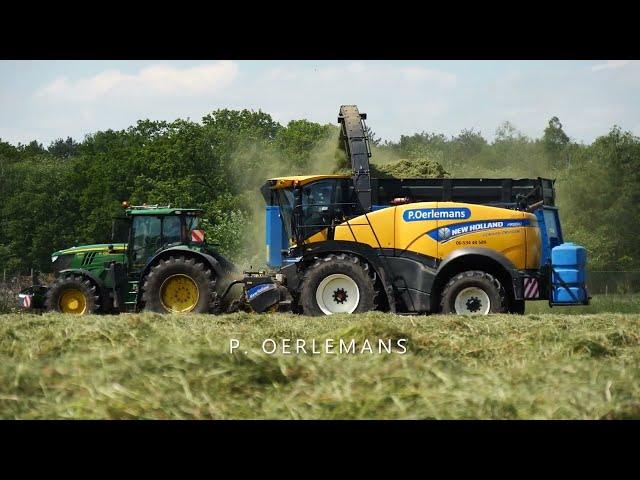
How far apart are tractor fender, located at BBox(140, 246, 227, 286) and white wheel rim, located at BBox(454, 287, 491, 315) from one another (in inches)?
162

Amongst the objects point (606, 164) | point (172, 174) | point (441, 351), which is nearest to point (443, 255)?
point (441, 351)

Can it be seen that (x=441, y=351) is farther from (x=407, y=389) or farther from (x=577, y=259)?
(x=577, y=259)

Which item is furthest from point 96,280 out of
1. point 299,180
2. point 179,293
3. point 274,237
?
point 299,180

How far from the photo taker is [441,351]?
916 cm

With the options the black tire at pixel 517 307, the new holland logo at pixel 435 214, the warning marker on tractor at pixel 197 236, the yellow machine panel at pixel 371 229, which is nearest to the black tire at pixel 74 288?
the warning marker on tractor at pixel 197 236

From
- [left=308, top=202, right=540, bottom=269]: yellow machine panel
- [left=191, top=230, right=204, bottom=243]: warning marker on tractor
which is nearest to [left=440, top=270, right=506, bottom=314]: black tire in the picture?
[left=308, top=202, right=540, bottom=269]: yellow machine panel

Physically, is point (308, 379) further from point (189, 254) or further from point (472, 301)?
point (189, 254)

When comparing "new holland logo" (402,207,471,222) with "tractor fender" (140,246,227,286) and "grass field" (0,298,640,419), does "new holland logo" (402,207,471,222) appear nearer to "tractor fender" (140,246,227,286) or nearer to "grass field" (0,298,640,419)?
"tractor fender" (140,246,227,286)

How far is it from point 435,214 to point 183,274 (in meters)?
4.43

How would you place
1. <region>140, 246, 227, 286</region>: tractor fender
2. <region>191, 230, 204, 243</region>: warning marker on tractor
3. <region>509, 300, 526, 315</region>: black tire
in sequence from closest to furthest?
<region>509, 300, 526, 315</region>: black tire < <region>140, 246, 227, 286</region>: tractor fender < <region>191, 230, 204, 243</region>: warning marker on tractor

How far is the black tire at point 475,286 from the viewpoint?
13602 millimetres

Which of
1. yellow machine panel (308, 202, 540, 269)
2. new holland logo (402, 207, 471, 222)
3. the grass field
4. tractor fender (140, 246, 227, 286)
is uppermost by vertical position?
new holland logo (402, 207, 471, 222)

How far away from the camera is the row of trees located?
90.0 ft

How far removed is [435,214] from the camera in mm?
13984
